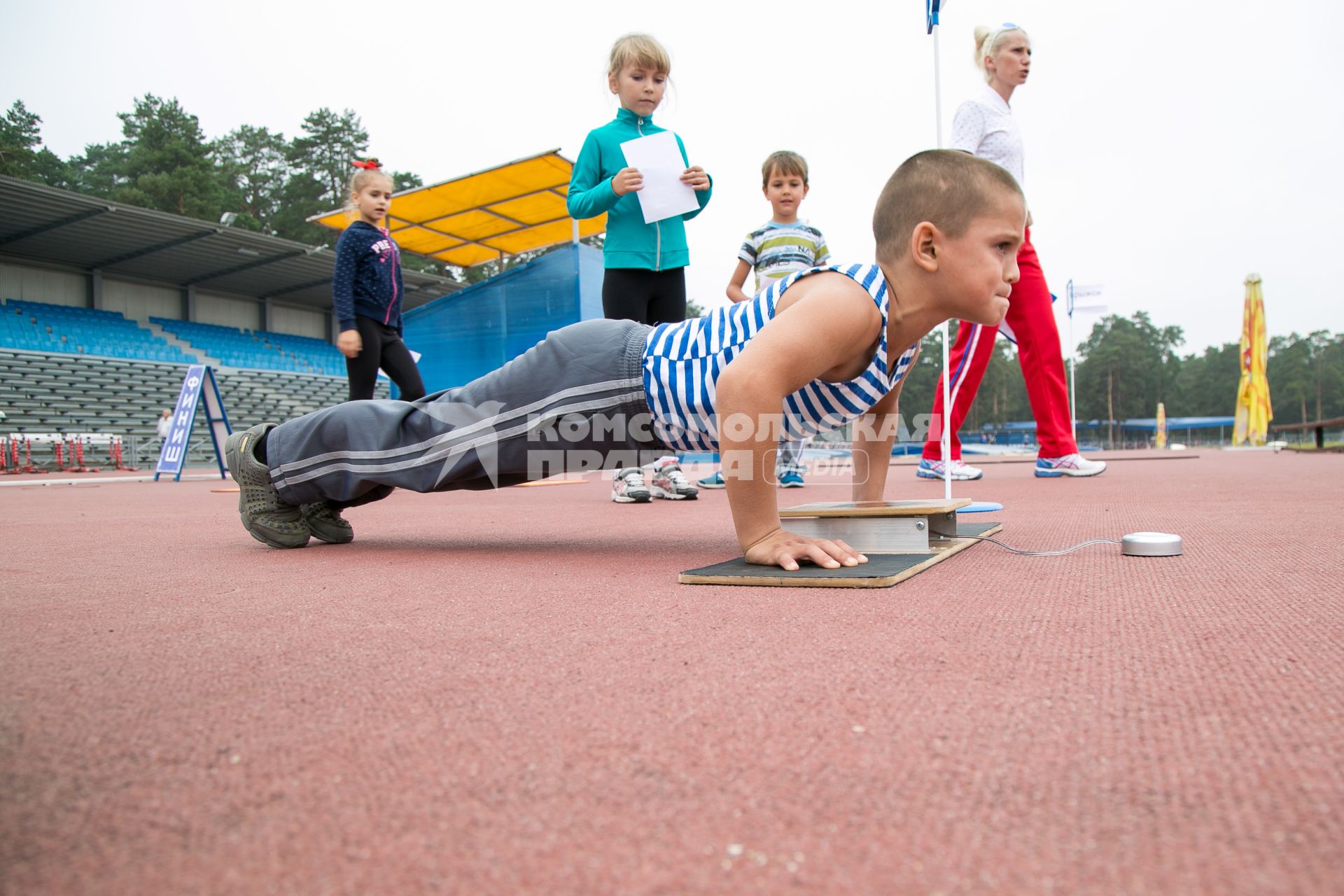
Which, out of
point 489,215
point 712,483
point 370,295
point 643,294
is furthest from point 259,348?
point 643,294

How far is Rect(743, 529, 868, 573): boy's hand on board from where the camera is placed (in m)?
1.59

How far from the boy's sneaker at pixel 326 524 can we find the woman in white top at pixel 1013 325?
8.27ft

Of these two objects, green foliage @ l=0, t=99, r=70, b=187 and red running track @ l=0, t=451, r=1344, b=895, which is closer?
red running track @ l=0, t=451, r=1344, b=895

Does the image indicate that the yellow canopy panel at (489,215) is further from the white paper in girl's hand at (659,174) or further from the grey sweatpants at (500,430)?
the grey sweatpants at (500,430)

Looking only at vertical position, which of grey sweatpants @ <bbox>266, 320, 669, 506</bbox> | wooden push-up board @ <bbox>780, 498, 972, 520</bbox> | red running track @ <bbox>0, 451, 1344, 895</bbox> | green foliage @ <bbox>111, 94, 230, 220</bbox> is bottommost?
red running track @ <bbox>0, 451, 1344, 895</bbox>

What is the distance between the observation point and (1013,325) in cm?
450

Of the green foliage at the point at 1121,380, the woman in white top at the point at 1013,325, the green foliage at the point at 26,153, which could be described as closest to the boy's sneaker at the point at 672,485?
the woman in white top at the point at 1013,325

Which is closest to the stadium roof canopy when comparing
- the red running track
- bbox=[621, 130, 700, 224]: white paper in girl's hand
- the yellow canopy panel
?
the yellow canopy panel

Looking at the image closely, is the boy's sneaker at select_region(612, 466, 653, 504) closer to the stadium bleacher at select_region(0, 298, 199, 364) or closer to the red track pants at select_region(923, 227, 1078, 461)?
the red track pants at select_region(923, 227, 1078, 461)

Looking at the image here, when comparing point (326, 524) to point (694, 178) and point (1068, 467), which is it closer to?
point (694, 178)

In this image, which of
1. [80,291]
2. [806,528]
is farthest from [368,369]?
[80,291]

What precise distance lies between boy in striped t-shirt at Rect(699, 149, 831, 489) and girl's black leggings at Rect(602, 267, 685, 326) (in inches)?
32.2

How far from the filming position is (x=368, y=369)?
3.78m

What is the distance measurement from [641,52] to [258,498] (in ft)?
7.33
